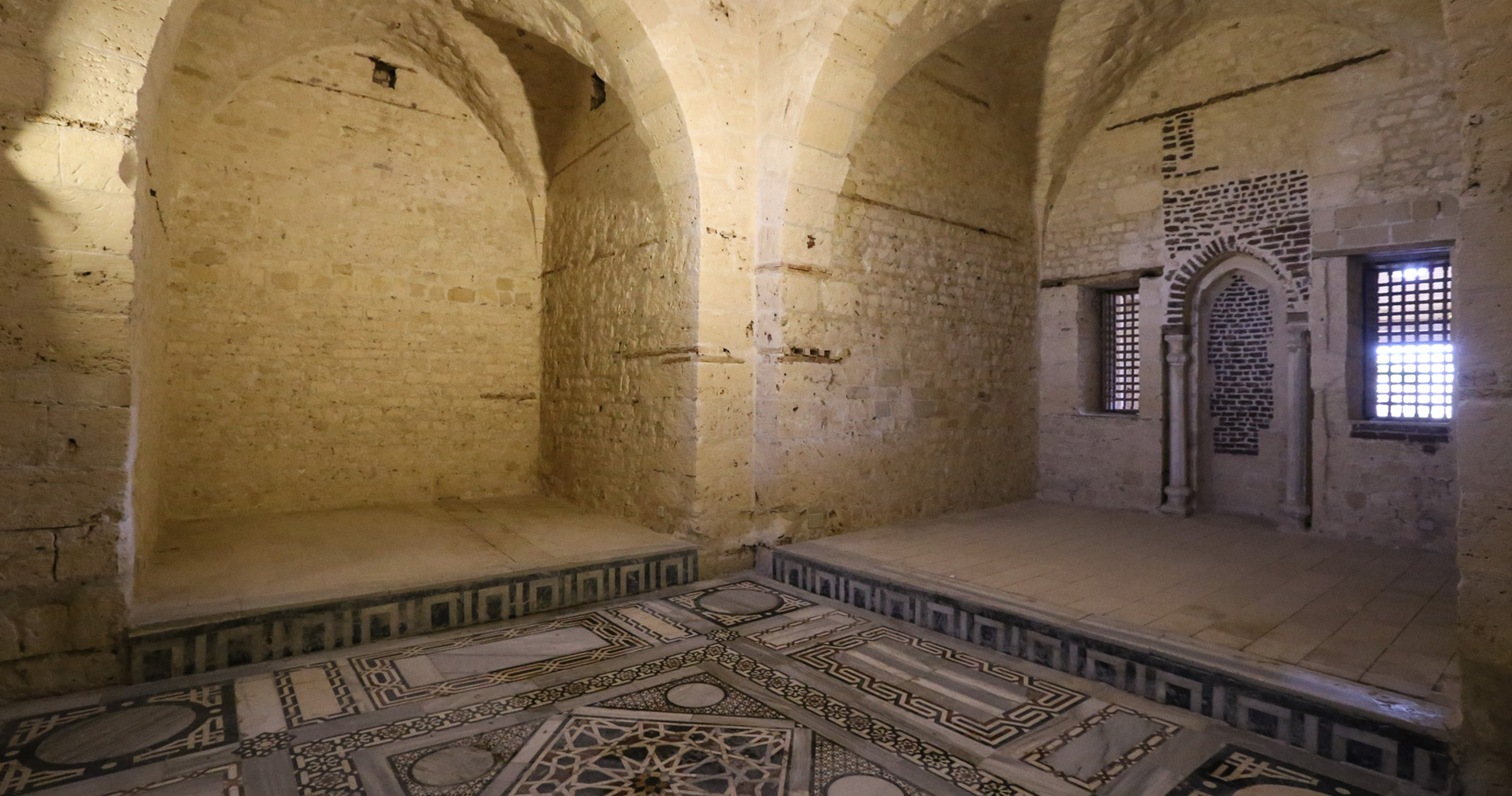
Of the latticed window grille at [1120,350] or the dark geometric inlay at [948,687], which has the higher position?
the latticed window grille at [1120,350]

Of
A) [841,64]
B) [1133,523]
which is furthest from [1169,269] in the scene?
[841,64]

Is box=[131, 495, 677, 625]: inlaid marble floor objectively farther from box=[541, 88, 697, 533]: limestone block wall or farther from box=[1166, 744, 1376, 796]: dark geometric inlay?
box=[1166, 744, 1376, 796]: dark geometric inlay

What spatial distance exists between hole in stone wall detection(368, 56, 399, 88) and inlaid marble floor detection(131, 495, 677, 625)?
3.88m

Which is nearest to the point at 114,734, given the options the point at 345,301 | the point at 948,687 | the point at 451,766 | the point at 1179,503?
the point at 451,766

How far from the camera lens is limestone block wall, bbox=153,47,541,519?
605 centimetres

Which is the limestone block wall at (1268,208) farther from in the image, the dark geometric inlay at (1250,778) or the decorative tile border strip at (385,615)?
the decorative tile border strip at (385,615)

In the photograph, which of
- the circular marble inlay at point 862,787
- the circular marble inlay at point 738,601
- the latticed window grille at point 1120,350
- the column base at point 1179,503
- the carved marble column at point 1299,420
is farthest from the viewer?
the latticed window grille at point 1120,350

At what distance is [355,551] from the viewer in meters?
4.96

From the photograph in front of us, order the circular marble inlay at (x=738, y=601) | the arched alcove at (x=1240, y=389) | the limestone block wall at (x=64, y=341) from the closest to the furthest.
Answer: the limestone block wall at (x=64, y=341) < the circular marble inlay at (x=738, y=601) < the arched alcove at (x=1240, y=389)

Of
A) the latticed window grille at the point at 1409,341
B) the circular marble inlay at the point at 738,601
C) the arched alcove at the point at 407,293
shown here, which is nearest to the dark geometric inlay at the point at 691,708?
the circular marble inlay at the point at 738,601

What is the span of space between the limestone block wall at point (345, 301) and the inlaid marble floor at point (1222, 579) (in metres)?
3.91

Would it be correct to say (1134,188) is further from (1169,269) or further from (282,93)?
(282,93)

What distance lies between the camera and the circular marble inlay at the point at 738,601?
179 inches

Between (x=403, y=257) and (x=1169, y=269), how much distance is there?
23.7ft
